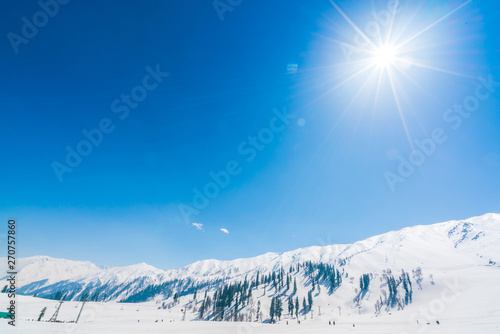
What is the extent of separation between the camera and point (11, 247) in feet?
111

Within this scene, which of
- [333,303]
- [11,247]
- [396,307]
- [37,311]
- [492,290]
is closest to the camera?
[11,247]

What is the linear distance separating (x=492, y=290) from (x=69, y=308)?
251 meters

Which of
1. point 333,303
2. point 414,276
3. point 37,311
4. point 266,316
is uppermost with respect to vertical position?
point 414,276

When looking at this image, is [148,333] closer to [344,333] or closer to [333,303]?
[344,333]

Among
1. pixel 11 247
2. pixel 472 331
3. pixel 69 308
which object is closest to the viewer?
pixel 11 247

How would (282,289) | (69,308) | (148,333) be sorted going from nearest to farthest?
(148,333) → (69,308) → (282,289)

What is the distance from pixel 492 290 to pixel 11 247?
20852 cm

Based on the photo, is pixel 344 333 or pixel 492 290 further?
pixel 492 290

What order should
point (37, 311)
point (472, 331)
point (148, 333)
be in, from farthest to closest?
point (37, 311)
point (472, 331)
point (148, 333)

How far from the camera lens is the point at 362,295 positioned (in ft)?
584

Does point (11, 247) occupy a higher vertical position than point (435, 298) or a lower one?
lower

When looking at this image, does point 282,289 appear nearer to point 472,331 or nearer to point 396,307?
point 396,307

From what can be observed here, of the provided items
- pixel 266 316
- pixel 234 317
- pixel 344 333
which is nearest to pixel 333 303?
pixel 266 316

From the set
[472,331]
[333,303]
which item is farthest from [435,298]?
[472,331]
